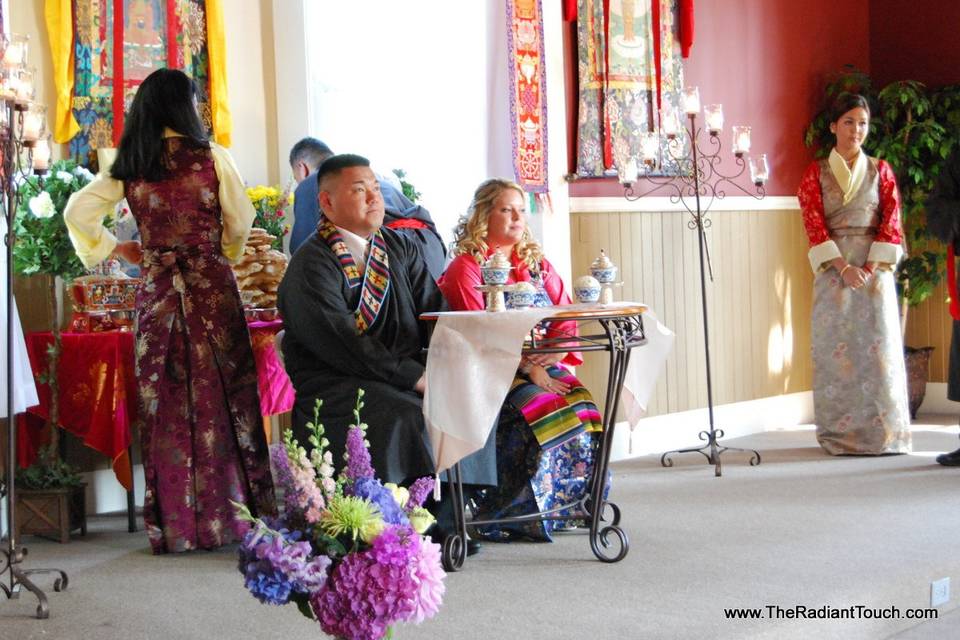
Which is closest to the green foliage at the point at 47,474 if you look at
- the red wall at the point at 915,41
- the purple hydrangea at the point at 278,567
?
the purple hydrangea at the point at 278,567

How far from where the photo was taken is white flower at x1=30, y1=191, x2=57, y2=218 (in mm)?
4039

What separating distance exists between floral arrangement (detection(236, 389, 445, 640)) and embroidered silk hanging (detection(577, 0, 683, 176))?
11.7 ft

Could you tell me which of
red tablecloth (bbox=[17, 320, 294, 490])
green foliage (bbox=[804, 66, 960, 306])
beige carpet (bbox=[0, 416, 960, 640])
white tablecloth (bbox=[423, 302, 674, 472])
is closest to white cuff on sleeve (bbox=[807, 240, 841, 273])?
beige carpet (bbox=[0, 416, 960, 640])

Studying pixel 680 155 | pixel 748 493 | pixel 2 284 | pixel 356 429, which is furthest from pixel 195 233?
pixel 680 155

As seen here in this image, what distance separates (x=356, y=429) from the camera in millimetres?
2078

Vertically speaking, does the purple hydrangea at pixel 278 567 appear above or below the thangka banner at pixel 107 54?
below

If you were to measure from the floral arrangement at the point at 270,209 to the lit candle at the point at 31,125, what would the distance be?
4.91 ft

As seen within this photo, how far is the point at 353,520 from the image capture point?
1995 millimetres

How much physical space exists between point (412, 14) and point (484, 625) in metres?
3.22

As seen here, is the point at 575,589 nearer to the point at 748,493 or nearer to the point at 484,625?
the point at 484,625

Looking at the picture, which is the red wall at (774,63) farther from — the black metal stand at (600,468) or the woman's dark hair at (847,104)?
the black metal stand at (600,468)

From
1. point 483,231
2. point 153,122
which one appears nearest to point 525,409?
point 483,231

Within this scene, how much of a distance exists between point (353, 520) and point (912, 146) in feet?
17.2

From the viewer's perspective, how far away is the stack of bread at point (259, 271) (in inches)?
173
